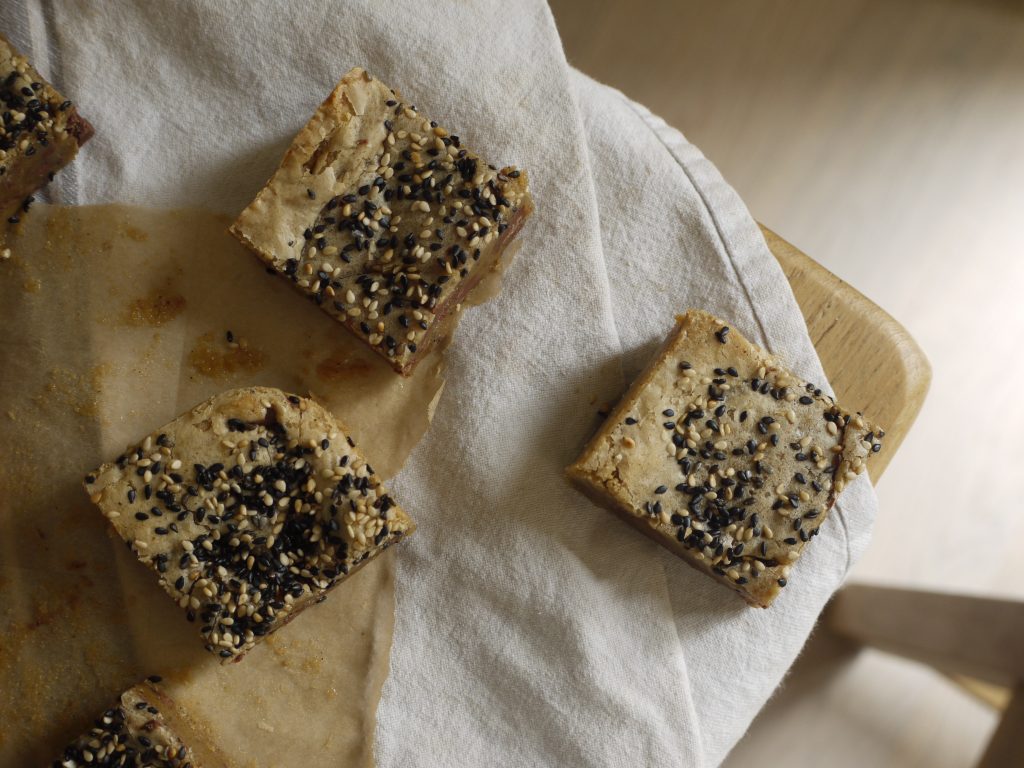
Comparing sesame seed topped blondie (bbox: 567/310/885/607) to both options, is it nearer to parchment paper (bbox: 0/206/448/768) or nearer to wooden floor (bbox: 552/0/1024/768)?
parchment paper (bbox: 0/206/448/768)

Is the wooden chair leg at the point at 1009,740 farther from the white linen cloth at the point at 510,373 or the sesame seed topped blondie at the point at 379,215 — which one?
the sesame seed topped blondie at the point at 379,215

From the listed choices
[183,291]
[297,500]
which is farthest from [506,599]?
[183,291]

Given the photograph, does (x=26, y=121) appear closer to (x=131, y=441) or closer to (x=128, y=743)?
(x=131, y=441)

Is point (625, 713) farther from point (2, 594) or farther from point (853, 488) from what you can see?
point (2, 594)

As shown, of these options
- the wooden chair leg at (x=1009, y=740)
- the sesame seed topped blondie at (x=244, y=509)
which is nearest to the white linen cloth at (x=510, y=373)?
the sesame seed topped blondie at (x=244, y=509)

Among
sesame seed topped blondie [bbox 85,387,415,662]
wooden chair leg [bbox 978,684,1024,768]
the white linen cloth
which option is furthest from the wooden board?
sesame seed topped blondie [bbox 85,387,415,662]

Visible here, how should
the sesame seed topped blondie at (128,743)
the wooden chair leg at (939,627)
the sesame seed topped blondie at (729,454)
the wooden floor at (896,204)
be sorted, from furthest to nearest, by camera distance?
1. the wooden floor at (896,204)
2. the wooden chair leg at (939,627)
3. the sesame seed topped blondie at (729,454)
4. the sesame seed topped blondie at (128,743)

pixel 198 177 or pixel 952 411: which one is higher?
pixel 952 411
